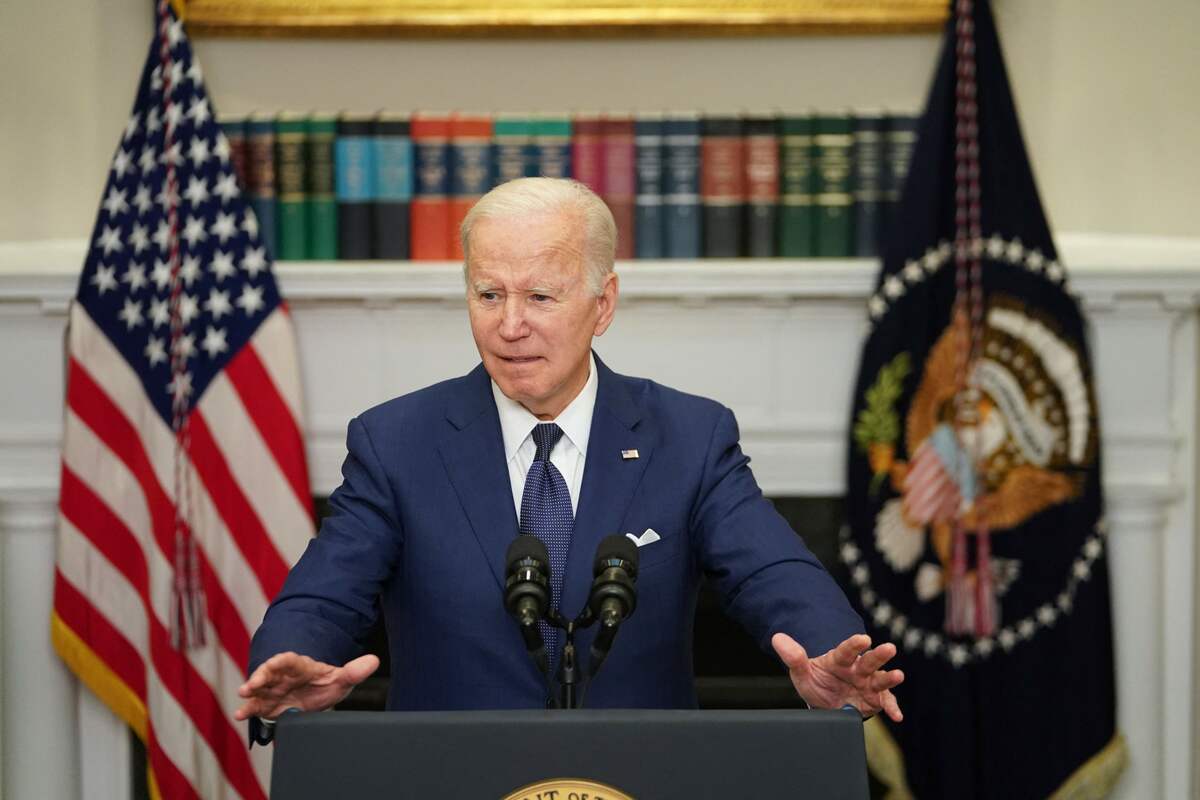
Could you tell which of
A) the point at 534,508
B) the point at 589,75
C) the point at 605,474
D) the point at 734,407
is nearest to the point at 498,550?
the point at 534,508

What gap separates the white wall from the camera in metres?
3.84

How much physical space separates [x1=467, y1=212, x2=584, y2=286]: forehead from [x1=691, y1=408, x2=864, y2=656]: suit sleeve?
16.8 inches

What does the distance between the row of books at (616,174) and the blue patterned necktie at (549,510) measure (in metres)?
1.49

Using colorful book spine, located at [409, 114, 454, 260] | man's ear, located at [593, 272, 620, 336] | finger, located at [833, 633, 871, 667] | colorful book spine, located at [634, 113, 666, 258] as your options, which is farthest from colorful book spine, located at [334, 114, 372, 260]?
finger, located at [833, 633, 871, 667]

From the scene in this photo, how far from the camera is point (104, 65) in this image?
385 cm

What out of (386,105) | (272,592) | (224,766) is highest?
(386,105)

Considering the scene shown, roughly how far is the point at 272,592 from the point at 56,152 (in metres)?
1.38

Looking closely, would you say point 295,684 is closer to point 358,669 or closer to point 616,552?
point 358,669

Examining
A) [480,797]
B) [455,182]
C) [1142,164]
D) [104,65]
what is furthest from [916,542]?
[104,65]

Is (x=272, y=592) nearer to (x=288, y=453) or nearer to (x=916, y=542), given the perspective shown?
(x=288, y=453)

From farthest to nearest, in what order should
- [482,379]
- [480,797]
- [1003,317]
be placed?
1. [1003,317]
2. [482,379]
3. [480,797]

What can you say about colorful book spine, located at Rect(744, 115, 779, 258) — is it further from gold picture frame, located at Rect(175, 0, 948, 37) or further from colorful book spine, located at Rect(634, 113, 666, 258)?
gold picture frame, located at Rect(175, 0, 948, 37)

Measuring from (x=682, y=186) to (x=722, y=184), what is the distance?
0.10 m

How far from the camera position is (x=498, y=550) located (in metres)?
2.10
